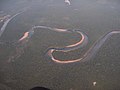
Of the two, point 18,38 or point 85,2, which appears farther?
point 85,2

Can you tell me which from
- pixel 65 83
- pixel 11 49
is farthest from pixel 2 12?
pixel 65 83

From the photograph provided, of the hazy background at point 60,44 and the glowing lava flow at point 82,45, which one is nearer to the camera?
the hazy background at point 60,44

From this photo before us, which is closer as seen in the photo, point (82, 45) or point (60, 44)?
point (82, 45)

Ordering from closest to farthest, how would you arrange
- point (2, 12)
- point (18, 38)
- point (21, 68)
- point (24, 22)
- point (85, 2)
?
1. point (21, 68)
2. point (18, 38)
3. point (24, 22)
4. point (2, 12)
5. point (85, 2)

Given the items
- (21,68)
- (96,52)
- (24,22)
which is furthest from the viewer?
(24,22)

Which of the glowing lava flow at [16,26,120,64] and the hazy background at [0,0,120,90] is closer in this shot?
the hazy background at [0,0,120,90]

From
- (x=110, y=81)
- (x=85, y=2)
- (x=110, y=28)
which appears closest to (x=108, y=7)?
(x=85, y=2)

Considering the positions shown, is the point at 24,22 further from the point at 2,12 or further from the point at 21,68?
the point at 21,68

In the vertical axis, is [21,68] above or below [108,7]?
above
